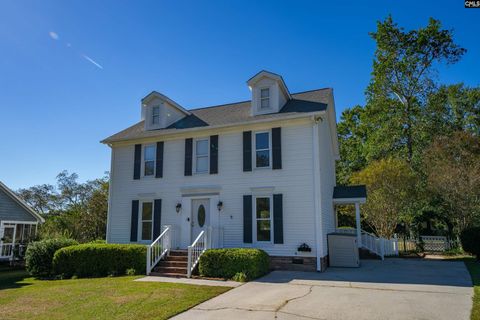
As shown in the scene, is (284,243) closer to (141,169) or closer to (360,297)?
(360,297)

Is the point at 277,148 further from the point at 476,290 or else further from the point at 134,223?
the point at 476,290

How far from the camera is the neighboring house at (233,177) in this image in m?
12.2

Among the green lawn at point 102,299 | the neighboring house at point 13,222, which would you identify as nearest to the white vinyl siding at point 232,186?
the green lawn at point 102,299

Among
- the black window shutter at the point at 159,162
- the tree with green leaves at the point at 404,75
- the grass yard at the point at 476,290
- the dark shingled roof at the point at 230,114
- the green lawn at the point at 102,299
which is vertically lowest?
the green lawn at the point at 102,299

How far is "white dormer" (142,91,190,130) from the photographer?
1570cm

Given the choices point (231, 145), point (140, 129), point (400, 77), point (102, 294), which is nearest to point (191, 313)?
point (102, 294)

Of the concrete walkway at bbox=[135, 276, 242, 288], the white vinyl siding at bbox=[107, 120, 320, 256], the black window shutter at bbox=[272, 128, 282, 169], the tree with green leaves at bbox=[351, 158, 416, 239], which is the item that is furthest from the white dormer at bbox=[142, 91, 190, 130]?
the tree with green leaves at bbox=[351, 158, 416, 239]

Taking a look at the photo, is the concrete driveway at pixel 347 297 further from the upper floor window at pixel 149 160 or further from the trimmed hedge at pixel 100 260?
the upper floor window at pixel 149 160

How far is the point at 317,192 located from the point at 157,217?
22.5 feet

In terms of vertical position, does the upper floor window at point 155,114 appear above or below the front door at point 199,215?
above

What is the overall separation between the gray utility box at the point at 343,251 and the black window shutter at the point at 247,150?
14.3 feet

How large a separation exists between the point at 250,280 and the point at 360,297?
3464mm

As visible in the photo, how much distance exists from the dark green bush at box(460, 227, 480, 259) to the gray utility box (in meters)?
6.26

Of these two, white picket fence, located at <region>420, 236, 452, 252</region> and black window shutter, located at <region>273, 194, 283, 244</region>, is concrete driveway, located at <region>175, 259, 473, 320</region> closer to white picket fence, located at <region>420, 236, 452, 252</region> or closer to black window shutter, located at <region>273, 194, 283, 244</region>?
black window shutter, located at <region>273, 194, 283, 244</region>
